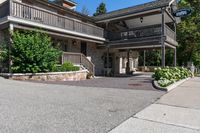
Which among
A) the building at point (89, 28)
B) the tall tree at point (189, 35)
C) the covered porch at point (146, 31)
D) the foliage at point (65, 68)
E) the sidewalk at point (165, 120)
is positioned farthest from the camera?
the tall tree at point (189, 35)

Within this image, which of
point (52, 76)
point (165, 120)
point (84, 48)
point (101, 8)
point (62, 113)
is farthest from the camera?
point (101, 8)

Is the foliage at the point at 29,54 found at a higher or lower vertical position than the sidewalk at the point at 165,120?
higher

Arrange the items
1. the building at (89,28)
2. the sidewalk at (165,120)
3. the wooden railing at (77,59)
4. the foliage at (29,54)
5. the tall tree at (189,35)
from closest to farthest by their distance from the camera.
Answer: the sidewalk at (165,120)
the foliage at (29,54)
the building at (89,28)
the wooden railing at (77,59)
the tall tree at (189,35)

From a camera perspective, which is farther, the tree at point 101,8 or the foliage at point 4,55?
the tree at point 101,8

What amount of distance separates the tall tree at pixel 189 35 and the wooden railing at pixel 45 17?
1568 cm

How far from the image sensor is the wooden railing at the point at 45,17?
43.1ft

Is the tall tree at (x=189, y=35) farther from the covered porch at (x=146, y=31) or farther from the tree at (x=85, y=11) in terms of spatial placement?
the tree at (x=85, y=11)

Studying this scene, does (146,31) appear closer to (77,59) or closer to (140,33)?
(140,33)

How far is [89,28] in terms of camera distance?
19328 mm

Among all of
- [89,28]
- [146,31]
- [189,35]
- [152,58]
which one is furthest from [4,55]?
[152,58]

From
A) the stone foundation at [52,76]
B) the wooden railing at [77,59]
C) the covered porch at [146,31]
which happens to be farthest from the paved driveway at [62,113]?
the covered porch at [146,31]

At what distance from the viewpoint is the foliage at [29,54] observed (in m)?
12.3

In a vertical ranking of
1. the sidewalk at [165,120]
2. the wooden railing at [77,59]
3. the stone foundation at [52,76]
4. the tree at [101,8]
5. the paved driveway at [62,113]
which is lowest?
the sidewalk at [165,120]

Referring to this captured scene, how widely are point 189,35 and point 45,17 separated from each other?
22.1m
